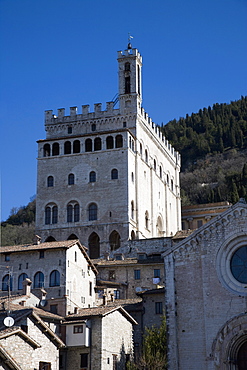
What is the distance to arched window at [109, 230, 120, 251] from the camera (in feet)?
265

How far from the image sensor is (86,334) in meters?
47.8

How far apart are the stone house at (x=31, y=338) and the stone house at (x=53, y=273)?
16.8ft

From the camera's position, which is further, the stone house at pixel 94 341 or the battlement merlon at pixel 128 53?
the battlement merlon at pixel 128 53

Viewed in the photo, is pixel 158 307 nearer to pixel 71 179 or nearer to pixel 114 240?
pixel 114 240

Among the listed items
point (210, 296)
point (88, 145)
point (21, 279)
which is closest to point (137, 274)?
point (21, 279)

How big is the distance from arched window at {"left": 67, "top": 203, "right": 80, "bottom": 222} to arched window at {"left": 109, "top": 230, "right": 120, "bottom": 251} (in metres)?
4.67

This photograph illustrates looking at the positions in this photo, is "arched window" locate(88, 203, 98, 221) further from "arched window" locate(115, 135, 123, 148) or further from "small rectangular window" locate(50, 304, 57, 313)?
"small rectangular window" locate(50, 304, 57, 313)

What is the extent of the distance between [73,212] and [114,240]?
593cm

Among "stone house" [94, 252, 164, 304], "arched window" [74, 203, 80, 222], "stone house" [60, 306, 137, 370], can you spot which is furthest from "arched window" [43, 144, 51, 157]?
"stone house" [60, 306, 137, 370]

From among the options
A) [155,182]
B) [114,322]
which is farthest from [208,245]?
[155,182]

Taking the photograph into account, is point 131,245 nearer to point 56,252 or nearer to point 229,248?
point 56,252

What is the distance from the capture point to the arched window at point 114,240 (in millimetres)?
80625

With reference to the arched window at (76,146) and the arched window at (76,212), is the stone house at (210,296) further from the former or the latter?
the arched window at (76,146)

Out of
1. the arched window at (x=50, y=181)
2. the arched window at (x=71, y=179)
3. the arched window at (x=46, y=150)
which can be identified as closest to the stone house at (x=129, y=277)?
the arched window at (x=71, y=179)
